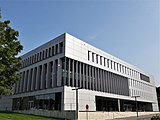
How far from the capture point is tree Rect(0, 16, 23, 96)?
20047 millimetres

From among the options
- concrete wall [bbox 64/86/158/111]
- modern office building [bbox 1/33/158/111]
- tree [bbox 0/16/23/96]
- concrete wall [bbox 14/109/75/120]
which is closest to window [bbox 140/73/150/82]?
modern office building [bbox 1/33/158/111]

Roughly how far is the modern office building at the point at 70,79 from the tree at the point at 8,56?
13539mm

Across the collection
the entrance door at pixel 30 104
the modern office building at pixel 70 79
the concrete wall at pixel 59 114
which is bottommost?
the concrete wall at pixel 59 114

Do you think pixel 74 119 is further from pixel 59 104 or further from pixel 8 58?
pixel 8 58

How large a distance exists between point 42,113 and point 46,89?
501 centimetres

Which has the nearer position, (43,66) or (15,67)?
(15,67)

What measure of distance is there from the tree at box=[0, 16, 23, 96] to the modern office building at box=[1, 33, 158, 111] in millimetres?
13539

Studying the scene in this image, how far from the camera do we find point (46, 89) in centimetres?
3778

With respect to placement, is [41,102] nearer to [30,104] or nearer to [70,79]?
[30,104]

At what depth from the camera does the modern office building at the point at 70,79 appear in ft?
117

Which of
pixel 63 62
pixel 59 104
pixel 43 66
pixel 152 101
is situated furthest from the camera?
pixel 152 101

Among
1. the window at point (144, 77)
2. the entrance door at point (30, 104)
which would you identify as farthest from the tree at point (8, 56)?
the window at point (144, 77)

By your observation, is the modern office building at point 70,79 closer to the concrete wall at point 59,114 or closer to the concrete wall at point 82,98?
the concrete wall at point 82,98

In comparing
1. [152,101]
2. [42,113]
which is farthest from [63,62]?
[152,101]
